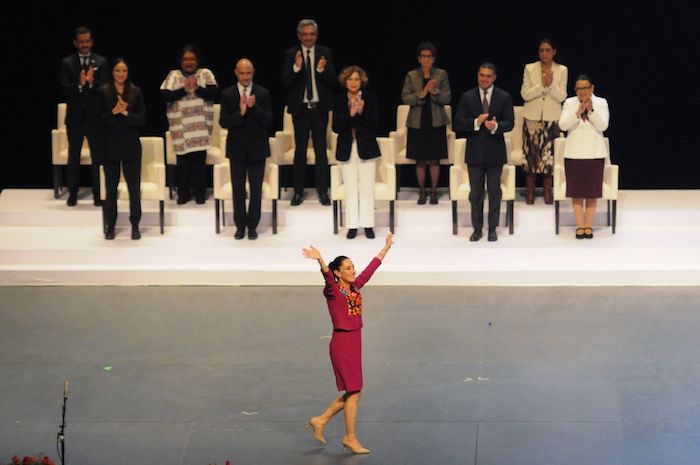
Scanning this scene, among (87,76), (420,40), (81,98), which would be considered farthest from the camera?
(420,40)

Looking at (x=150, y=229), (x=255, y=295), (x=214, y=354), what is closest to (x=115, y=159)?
(x=150, y=229)

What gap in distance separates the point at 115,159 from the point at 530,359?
4.07 metres

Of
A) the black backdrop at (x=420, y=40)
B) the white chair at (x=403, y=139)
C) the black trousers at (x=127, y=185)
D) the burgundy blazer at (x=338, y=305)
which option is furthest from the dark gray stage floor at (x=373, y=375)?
the black backdrop at (x=420, y=40)

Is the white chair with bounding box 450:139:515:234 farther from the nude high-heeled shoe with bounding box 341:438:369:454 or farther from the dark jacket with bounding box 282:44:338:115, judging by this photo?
the nude high-heeled shoe with bounding box 341:438:369:454

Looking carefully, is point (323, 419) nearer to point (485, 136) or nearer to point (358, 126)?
point (358, 126)

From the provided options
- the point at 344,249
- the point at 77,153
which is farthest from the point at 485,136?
the point at 77,153

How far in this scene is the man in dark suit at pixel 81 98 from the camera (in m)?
12.5

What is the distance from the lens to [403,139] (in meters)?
13.2

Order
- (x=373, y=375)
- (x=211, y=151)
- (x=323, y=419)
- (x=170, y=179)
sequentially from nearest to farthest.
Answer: (x=323, y=419), (x=373, y=375), (x=211, y=151), (x=170, y=179)

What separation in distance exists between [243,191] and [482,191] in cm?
190

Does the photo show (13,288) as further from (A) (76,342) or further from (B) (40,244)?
(A) (76,342)

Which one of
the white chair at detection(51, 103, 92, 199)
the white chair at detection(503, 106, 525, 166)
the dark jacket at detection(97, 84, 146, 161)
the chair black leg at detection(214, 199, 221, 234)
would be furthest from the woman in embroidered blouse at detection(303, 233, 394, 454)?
the white chair at detection(51, 103, 92, 199)

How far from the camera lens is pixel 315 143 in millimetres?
12742

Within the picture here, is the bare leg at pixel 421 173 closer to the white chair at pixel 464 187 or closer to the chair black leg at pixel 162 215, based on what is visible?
the white chair at pixel 464 187
